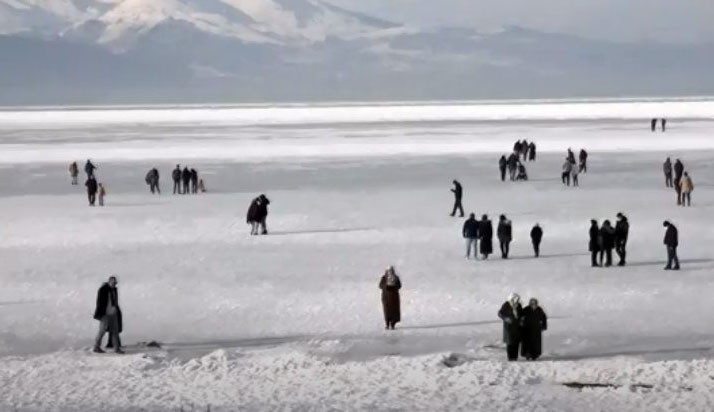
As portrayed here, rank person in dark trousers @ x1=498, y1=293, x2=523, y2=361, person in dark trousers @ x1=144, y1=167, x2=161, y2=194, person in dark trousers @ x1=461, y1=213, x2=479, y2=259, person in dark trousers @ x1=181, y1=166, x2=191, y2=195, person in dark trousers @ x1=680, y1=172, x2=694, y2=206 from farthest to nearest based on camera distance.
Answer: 1. person in dark trousers @ x1=181, y1=166, x2=191, y2=195
2. person in dark trousers @ x1=144, y1=167, x2=161, y2=194
3. person in dark trousers @ x1=680, y1=172, x2=694, y2=206
4. person in dark trousers @ x1=461, y1=213, x2=479, y2=259
5. person in dark trousers @ x1=498, y1=293, x2=523, y2=361

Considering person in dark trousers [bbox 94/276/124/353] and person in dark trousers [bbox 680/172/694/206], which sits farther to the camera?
person in dark trousers [bbox 680/172/694/206]

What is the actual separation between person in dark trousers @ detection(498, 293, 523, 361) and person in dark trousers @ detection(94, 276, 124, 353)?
4.43 m

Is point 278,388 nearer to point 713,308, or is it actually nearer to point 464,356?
point 464,356

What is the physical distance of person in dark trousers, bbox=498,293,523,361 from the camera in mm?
11453

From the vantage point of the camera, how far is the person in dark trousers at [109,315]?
12.1 m

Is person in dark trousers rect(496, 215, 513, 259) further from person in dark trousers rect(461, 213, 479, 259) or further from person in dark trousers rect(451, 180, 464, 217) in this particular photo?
person in dark trousers rect(451, 180, 464, 217)

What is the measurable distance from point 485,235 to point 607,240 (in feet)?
6.83

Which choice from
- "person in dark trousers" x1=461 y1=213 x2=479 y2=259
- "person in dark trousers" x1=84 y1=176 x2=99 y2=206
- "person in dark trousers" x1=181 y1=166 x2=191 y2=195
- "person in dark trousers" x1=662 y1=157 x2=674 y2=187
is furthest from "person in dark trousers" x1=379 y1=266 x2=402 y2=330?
"person in dark trousers" x1=662 y1=157 x2=674 y2=187

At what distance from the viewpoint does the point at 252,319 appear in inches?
552

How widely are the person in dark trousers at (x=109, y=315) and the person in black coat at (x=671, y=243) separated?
886 cm

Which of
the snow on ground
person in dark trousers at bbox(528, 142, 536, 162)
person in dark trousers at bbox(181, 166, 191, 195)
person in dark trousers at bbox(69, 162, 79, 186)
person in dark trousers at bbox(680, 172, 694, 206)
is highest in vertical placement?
person in dark trousers at bbox(528, 142, 536, 162)

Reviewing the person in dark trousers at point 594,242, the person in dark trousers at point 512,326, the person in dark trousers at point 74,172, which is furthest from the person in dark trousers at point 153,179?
the person in dark trousers at point 512,326

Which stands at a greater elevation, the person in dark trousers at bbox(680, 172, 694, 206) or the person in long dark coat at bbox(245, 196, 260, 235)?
the person in dark trousers at bbox(680, 172, 694, 206)

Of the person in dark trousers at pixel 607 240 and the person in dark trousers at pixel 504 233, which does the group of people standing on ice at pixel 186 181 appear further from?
A: the person in dark trousers at pixel 607 240
